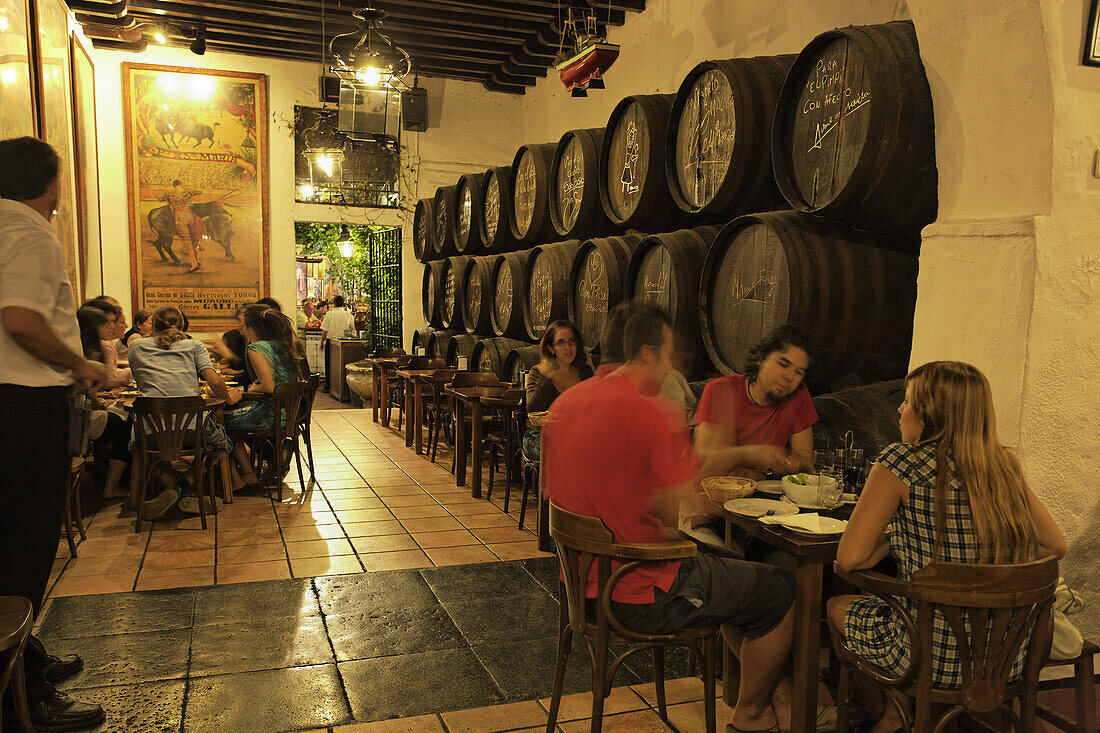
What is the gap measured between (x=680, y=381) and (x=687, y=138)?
1.25 m

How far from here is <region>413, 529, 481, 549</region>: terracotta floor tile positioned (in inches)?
172

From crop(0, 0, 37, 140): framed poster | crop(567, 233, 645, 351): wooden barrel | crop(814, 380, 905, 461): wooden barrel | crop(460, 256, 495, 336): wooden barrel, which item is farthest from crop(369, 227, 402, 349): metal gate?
crop(814, 380, 905, 461): wooden barrel

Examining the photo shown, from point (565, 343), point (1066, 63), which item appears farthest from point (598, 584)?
point (565, 343)

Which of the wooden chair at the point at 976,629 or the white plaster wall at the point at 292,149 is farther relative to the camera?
the white plaster wall at the point at 292,149

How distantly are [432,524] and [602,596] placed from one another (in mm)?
2786

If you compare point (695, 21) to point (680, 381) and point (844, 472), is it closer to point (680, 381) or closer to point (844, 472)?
point (680, 381)

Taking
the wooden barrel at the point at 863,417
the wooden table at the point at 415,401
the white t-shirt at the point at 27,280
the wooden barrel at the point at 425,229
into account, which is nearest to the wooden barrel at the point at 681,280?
the wooden barrel at the point at 863,417

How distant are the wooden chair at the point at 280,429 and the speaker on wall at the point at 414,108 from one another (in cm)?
529

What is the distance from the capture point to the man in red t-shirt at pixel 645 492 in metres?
2.13

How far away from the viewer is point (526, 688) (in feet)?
8.99

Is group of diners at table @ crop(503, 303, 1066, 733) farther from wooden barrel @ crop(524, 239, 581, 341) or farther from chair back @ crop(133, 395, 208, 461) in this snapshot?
chair back @ crop(133, 395, 208, 461)

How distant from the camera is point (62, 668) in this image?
2752 mm

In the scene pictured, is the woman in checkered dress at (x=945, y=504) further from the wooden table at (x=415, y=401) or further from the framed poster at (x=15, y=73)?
the wooden table at (x=415, y=401)

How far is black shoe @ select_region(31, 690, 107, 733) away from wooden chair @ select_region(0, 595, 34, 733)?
0.54 m
